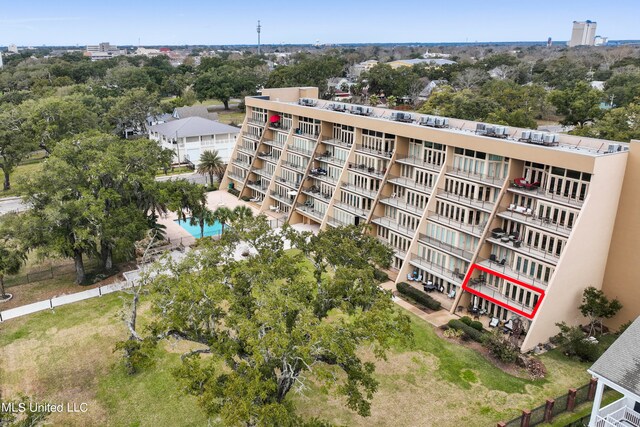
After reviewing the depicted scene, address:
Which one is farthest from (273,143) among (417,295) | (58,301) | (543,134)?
(543,134)

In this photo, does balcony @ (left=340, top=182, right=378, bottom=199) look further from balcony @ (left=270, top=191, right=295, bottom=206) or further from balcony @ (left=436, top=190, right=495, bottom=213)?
balcony @ (left=270, top=191, right=295, bottom=206)

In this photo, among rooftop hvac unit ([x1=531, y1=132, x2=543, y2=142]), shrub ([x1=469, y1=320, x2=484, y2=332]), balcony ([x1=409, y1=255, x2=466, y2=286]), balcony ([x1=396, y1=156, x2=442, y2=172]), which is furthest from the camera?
balcony ([x1=396, y1=156, x2=442, y2=172])

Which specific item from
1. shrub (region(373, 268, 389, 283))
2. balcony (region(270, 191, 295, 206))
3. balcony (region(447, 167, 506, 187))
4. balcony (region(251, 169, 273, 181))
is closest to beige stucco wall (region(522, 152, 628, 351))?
balcony (region(447, 167, 506, 187))

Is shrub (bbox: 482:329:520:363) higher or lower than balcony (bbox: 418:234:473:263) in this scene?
lower

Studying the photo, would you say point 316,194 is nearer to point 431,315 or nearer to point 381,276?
point 381,276

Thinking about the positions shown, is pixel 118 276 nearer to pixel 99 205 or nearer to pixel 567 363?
pixel 99 205

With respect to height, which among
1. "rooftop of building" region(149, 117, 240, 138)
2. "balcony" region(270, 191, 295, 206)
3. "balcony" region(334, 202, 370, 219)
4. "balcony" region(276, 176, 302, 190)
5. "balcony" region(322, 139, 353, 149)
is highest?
"balcony" region(322, 139, 353, 149)

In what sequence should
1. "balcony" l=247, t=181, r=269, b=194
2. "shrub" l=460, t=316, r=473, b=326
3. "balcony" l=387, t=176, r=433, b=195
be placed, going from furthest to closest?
"balcony" l=247, t=181, r=269, b=194 < "balcony" l=387, t=176, r=433, b=195 < "shrub" l=460, t=316, r=473, b=326
